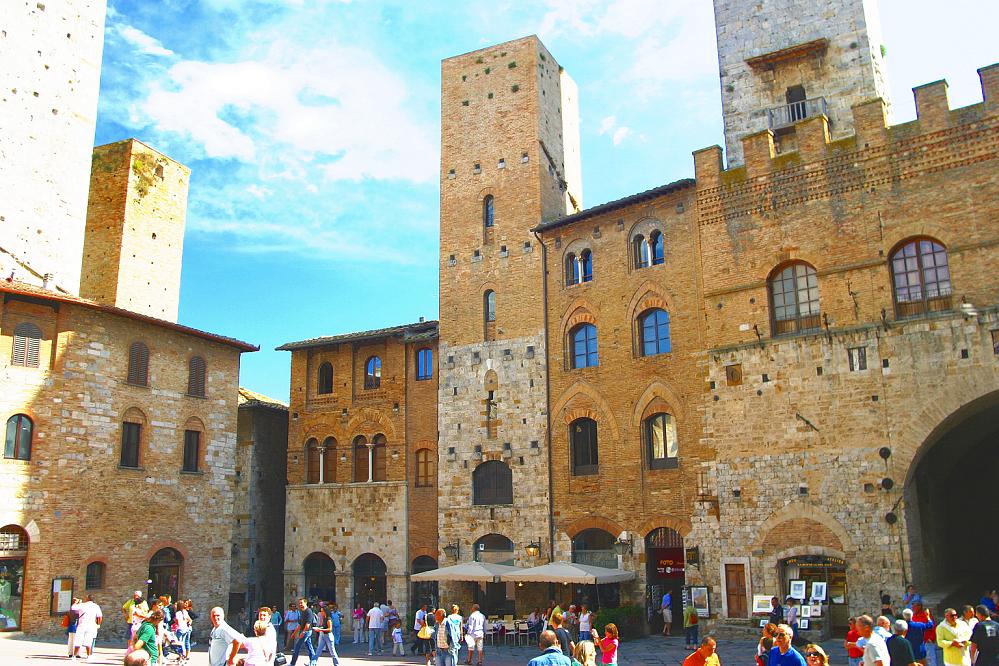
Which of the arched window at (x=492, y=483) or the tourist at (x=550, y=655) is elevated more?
the arched window at (x=492, y=483)

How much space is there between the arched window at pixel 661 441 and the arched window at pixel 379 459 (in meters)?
9.69

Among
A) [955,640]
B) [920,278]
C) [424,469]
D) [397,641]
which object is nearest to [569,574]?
[397,641]

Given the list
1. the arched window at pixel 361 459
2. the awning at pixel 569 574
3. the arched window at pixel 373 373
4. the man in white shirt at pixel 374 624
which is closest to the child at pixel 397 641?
the man in white shirt at pixel 374 624

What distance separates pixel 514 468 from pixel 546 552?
2.69m

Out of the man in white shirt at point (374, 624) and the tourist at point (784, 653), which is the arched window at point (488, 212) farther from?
the tourist at point (784, 653)

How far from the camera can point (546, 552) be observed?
969 inches

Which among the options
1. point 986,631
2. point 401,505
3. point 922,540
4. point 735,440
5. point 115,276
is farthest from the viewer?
point 115,276

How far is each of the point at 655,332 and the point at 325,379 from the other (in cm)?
1301

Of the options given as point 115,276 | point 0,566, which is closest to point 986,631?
point 0,566

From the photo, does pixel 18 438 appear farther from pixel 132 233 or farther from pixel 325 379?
pixel 132 233

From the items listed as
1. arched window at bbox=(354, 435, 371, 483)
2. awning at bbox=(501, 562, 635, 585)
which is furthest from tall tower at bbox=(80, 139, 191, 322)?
awning at bbox=(501, 562, 635, 585)

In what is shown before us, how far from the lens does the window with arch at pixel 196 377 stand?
27547 millimetres

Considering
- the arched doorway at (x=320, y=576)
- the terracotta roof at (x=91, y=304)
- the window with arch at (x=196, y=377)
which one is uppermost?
the terracotta roof at (x=91, y=304)

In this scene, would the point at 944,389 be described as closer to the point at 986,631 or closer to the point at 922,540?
the point at 922,540
